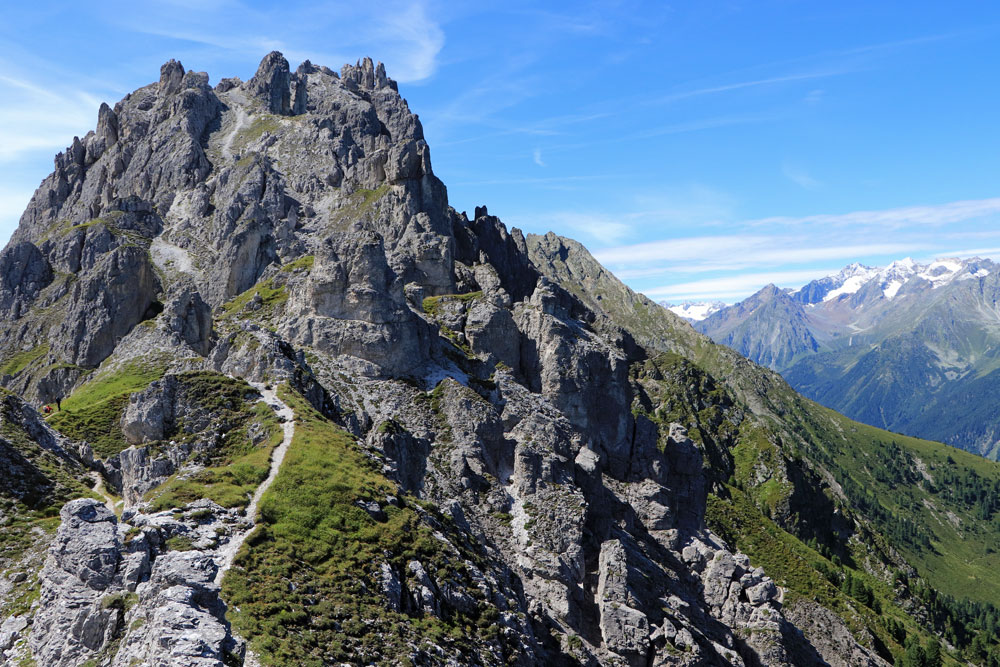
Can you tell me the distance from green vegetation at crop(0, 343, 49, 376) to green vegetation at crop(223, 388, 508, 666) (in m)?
111

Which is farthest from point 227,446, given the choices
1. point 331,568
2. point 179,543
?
point 331,568

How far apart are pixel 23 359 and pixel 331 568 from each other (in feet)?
442

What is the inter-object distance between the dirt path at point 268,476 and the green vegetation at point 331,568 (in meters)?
0.64

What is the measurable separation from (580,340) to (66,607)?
3907 inches

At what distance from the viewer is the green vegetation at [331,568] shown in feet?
136

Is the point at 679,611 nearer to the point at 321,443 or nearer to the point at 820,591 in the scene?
the point at 321,443

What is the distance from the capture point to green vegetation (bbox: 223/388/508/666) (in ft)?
136

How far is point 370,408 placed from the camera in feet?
301

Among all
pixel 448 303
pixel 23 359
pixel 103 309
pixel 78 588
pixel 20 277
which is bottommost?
pixel 78 588

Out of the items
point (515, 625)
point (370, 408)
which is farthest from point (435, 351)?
point (515, 625)

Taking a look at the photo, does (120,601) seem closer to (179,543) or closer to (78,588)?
(78,588)

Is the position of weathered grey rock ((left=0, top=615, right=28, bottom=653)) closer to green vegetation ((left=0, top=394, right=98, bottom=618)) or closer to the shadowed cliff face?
the shadowed cliff face

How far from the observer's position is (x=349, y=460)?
62.9 m

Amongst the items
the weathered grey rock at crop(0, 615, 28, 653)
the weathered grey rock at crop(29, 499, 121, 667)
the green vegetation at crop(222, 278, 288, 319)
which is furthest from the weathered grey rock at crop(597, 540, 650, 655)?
the green vegetation at crop(222, 278, 288, 319)
